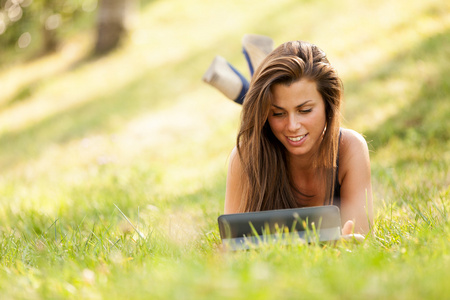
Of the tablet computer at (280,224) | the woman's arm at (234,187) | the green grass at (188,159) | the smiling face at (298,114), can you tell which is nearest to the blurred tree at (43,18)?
the green grass at (188,159)

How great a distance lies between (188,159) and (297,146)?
422cm

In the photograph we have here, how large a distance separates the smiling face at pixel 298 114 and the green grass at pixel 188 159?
60 cm

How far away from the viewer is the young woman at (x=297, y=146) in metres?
2.89

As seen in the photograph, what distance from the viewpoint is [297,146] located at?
293 centimetres

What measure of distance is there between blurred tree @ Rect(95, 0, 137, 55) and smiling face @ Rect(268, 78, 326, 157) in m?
10.1

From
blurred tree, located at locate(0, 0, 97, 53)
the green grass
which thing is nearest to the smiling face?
the green grass

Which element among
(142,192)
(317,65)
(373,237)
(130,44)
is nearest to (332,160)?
(317,65)

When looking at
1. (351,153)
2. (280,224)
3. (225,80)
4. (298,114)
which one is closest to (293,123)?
(298,114)

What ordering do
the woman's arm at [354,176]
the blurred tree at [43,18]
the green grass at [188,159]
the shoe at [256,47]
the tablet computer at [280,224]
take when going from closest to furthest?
1. the green grass at [188,159]
2. the tablet computer at [280,224]
3. the woman's arm at [354,176]
4. the shoe at [256,47]
5. the blurred tree at [43,18]

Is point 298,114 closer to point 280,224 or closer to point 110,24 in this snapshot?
point 280,224

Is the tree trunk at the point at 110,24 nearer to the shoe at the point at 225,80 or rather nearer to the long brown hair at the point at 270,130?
the shoe at the point at 225,80

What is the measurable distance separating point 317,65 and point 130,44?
406 inches

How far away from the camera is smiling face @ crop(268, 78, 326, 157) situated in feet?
9.44

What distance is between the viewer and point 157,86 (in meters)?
10.5
